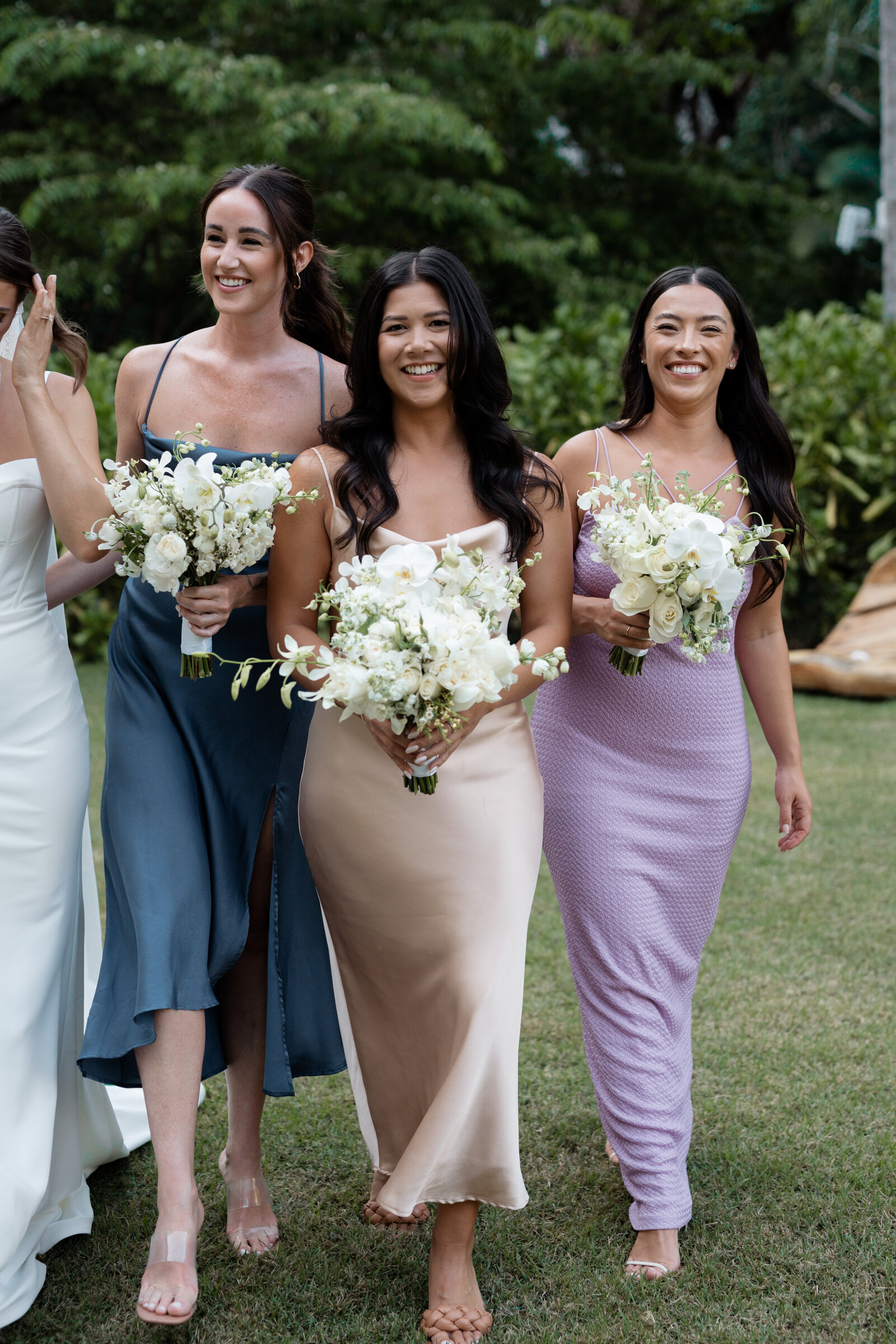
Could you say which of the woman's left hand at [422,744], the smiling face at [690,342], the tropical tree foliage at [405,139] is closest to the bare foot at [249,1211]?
the woman's left hand at [422,744]

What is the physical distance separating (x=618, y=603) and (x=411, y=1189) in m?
1.44

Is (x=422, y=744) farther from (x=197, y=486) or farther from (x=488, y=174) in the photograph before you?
(x=488, y=174)

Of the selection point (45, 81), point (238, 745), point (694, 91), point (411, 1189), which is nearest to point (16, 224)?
point (238, 745)

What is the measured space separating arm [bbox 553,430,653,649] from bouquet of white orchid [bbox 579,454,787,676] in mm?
76

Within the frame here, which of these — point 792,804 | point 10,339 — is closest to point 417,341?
point 10,339

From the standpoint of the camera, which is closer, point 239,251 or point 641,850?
point 239,251

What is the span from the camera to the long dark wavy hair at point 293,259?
333 cm

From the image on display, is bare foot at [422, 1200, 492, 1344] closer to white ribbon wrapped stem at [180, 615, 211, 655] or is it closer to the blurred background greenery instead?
white ribbon wrapped stem at [180, 615, 211, 655]

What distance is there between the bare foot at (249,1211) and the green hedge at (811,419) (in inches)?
334

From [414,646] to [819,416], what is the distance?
980 centimetres

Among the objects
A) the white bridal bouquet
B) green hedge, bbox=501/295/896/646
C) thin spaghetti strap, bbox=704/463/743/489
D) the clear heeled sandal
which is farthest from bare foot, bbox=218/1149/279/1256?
green hedge, bbox=501/295/896/646

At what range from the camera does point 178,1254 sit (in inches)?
118

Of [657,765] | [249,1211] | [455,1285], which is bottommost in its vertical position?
[249,1211]

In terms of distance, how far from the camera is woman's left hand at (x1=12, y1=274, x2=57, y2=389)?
3.02 m
